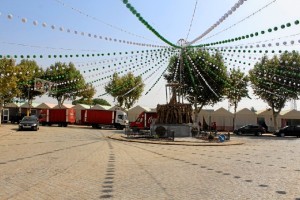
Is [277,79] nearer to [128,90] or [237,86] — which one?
[237,86]

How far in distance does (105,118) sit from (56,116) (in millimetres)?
7786

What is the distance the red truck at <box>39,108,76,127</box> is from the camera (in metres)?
51.8

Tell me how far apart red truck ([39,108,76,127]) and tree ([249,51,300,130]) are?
2644 centimetres

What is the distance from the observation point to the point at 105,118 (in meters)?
49.8

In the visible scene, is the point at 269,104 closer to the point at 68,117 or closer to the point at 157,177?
the point at 68,117

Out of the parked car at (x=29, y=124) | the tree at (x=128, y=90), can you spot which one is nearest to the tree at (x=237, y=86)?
the tree at (x=128, y=90)

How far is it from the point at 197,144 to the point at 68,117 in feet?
105

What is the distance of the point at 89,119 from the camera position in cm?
5072

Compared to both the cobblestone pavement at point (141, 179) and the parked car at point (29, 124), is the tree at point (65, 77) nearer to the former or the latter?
the parked car at point (29, 124)

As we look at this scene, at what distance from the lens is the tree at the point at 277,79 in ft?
138

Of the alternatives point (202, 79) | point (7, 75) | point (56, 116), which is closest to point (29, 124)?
point (7, 75)

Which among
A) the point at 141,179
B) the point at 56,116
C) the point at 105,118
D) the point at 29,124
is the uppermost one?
the point at 56,116

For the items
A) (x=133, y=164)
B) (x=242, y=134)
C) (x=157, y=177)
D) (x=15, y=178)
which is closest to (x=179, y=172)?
(x=157, y=177)

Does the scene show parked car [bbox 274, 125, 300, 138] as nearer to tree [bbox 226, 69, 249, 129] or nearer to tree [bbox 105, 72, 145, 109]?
tree [bbox 226, 69, 249, 129]
